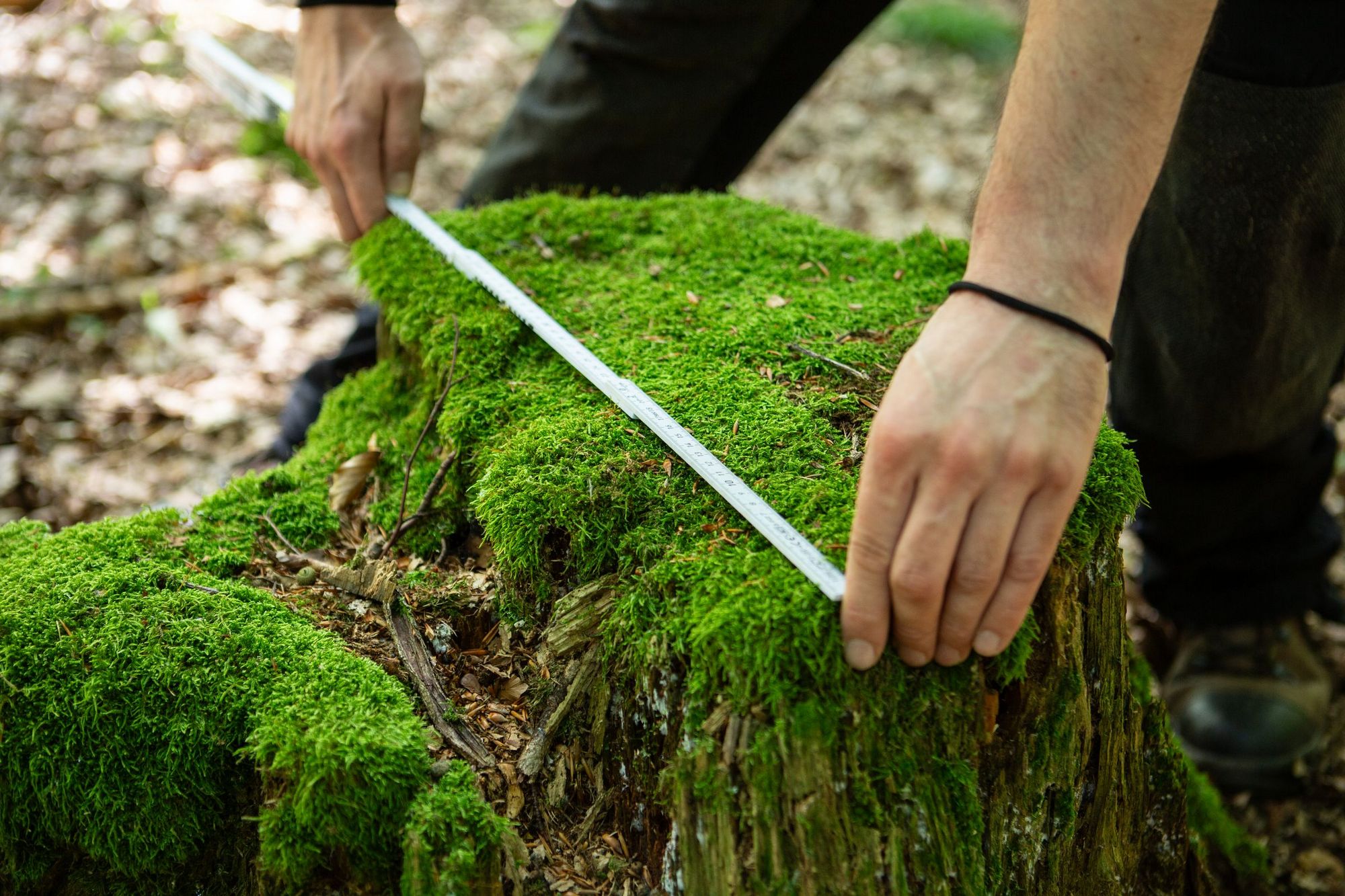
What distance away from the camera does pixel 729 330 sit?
2.17m

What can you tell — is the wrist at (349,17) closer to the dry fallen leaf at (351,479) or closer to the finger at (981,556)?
the dry fallen leaf at (351,479)

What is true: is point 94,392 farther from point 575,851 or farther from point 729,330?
point 575,851

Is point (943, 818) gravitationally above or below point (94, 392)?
above

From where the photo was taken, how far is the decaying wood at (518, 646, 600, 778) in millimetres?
1647

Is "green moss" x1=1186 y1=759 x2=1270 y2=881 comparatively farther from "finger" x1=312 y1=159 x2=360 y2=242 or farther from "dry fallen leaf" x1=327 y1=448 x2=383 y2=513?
"finger" x1=312 y1=159 x2=360 y2=242

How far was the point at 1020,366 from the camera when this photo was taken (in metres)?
1.36

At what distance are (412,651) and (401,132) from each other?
5.30ft

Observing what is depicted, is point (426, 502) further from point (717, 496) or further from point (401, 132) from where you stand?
point (401, 132)

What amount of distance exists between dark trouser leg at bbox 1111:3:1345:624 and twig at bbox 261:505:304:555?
2281 mm

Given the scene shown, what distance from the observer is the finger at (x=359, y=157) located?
2.62 meters

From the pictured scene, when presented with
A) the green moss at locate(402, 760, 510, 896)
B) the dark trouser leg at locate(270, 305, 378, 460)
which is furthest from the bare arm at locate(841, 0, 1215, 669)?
the dark trouser leg at locate(270, 305, 378, 460)

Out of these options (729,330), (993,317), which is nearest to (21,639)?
(729,330)

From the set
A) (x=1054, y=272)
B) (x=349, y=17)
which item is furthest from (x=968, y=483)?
(x=349, y=17)

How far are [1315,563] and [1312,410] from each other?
522 millimetres
